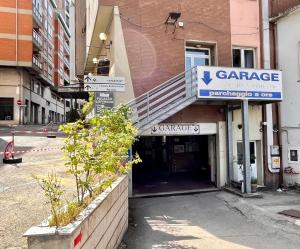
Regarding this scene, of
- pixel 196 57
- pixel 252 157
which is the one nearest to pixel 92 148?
pixel 196 57

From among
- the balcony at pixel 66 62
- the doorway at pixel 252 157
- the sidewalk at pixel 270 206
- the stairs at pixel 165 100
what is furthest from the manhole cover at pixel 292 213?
the balcony at pixel 66 62

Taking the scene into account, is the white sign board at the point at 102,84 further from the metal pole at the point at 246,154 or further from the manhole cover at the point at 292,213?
the manhole cover at the point at 292,213

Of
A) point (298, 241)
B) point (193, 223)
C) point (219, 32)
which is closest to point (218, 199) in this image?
point (193, 223)

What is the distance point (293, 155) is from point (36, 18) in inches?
1575

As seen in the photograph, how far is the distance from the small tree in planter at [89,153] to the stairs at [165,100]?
515 centimetres

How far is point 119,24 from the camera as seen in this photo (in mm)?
12867

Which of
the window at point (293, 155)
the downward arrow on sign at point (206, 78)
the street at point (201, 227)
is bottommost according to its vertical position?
the street at point (201, 227)

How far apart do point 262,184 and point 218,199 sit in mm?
3516

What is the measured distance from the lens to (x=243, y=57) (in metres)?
14.8

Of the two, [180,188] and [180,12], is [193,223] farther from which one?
[180,12]

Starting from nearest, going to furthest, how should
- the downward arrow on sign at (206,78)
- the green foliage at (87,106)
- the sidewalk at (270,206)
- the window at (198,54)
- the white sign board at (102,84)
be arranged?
the green foliage at (87,106), the sidewalk at (270,206), the white sign board at (102,84), the downward arrow on sign at (206,78), the window at (198,54)

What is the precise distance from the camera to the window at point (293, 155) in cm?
1374

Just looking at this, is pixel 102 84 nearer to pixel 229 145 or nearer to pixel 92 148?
pixel 92 148

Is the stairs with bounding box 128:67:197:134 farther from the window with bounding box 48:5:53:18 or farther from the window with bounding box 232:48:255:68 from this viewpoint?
the window with bounding box 48:5:53:18
